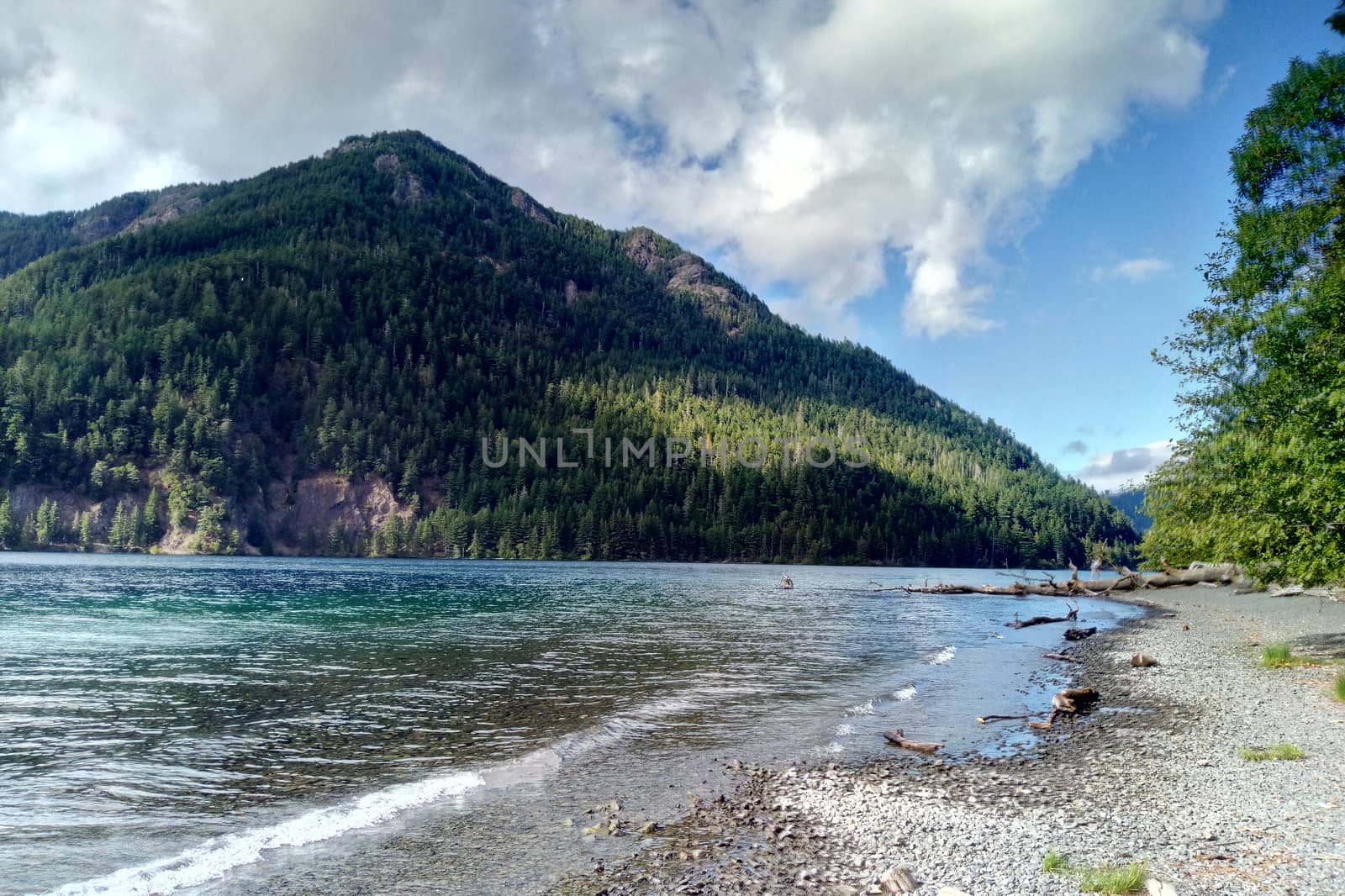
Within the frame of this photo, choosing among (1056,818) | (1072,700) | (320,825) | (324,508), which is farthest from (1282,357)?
(324,508)

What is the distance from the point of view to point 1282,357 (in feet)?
68.4

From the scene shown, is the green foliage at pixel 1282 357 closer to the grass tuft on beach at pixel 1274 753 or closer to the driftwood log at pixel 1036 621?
the grass tuft on beach at pixel 1274 753

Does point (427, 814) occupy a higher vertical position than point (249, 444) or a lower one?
lower

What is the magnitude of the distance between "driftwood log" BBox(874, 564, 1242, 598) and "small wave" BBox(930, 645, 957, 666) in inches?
1641

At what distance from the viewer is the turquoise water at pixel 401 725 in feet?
37.2

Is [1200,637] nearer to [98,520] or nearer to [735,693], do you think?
[735,693]

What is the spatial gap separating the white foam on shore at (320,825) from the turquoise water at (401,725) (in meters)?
0.05

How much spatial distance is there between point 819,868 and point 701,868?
64.8 inches

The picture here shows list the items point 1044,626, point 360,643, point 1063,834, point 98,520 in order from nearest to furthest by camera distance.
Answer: point 1063,834 < point 360,643 < point 1044,626 < point 98,520

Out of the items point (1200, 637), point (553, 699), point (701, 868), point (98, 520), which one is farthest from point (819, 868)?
point (98, 520)

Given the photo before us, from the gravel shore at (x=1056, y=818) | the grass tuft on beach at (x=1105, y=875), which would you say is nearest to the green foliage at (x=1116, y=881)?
the grass tuft on beach at (x=1105, y=875)

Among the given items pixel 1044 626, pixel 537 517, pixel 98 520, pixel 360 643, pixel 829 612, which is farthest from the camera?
pixel 537 517

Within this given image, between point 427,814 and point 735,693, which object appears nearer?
point 427,814

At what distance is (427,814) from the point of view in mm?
12992
